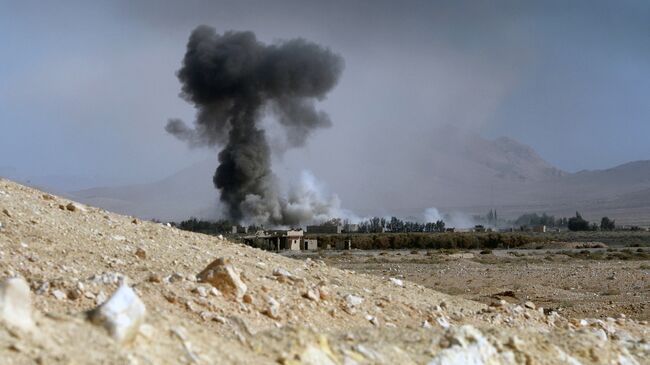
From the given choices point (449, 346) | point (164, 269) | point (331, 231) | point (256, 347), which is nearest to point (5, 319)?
point (256, 347)

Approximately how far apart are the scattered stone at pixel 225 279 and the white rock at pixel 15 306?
3.37 meters

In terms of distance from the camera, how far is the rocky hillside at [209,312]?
531 cm

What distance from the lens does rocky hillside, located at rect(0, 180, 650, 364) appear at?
5312mm

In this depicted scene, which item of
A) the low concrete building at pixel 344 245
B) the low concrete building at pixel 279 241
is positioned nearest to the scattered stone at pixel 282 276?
the low concrete building at pixel 279 241

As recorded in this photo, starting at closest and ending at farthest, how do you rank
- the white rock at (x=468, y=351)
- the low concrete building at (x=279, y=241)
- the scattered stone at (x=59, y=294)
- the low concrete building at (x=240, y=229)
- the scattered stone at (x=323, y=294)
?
1. the white rock at (x=468, y=351)
2. the scattered stone at (x=59, y=294)
3. the scattered stone at (x=323, y=294)
4. the low concrete building at (x=279, y=241)
5. the low concrete building at (x=240, y=229)

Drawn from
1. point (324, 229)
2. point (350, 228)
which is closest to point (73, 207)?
point (324, 229)

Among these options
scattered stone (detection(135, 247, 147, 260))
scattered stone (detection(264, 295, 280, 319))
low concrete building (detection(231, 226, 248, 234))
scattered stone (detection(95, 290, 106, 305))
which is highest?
low concrete building (detection(231, 226, 248, 234))

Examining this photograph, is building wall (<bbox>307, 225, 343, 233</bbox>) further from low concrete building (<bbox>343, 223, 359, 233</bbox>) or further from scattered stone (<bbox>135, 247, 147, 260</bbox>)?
scattered stone (<bbox>135, 247, 147, 260</bbox>)

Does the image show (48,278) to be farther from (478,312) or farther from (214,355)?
(478,312)

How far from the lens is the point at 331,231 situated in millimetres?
101562

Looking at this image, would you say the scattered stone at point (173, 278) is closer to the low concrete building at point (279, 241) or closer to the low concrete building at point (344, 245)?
the low concrete building at point (279, 241)

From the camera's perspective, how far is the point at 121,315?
17.7 ft

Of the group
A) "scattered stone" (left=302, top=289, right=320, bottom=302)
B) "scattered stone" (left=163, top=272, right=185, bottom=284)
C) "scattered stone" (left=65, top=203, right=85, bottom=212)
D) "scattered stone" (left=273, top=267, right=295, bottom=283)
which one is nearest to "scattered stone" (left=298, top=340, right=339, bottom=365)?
"scattered stone" (left=163, top=272, right=185, bottom=284)

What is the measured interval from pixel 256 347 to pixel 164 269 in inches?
167
